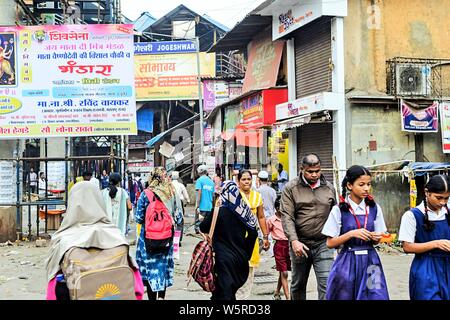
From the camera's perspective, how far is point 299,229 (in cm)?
602

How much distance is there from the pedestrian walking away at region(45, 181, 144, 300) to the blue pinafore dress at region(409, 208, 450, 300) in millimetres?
2107

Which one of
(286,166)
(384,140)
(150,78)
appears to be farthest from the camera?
(150,78)

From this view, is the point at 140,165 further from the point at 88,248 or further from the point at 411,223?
the point at 88,248

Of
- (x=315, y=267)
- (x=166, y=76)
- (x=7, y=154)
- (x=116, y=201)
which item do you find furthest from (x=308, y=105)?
(x=166, y=76)

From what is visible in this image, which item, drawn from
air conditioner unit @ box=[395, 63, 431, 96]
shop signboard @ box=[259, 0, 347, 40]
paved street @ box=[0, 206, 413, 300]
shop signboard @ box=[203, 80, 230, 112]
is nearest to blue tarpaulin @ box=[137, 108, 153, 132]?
shop signboard @ box=[203, 80, 230, 112]

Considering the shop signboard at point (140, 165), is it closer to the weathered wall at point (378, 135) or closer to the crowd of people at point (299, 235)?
the weathered wall at point (378, 135)

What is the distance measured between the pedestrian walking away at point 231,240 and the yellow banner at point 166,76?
26479 millimetres

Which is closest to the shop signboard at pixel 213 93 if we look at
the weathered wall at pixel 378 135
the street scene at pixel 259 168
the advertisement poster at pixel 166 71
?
the street scene at pixel 259 168

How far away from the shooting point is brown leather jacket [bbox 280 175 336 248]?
595 cm

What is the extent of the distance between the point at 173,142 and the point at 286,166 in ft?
53.8

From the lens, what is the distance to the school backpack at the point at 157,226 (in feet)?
22.6

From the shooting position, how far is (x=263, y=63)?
18469 mm
